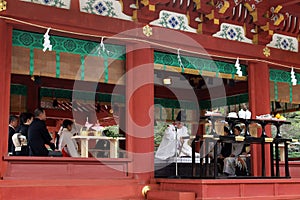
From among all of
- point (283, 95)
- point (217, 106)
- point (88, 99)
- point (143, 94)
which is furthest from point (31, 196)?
point (217, 106)

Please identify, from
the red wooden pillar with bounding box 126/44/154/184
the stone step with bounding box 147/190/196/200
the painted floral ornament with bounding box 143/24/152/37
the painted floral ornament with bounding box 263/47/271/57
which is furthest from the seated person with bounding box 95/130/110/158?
the painted floral ornament with bounding box 263/47/271/57

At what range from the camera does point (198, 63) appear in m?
8.29

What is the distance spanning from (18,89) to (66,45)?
4966 mm

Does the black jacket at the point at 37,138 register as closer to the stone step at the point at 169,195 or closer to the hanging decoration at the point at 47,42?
the hanging decoration at the point at 47,42

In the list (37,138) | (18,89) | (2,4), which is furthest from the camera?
(18,89)

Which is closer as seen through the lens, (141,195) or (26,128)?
(141,195)

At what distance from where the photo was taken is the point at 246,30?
8.65m

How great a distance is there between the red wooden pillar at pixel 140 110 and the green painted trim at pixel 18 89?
5035 mm

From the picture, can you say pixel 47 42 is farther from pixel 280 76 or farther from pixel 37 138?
pixel 280 76

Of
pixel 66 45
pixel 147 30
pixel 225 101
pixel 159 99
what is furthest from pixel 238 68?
pixel 159 99

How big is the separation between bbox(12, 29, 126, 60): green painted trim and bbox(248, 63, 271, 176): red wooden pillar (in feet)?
8.63

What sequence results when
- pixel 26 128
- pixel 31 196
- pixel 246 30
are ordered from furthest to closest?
pixel 246 30, pixel 26 128, pixel 31 196

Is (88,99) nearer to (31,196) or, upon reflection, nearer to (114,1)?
(114,1)

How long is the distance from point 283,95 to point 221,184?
372 centimetres
